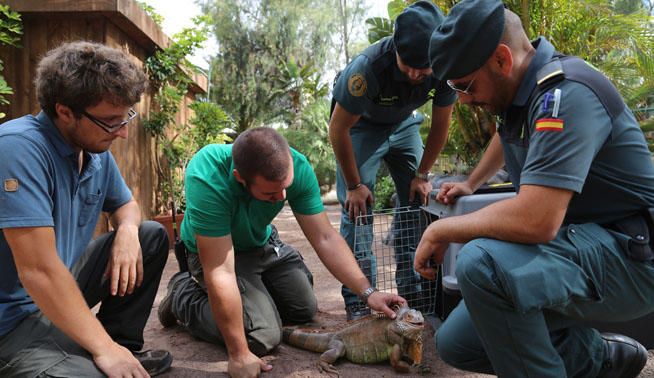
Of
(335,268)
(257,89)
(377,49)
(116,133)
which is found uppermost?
(257,89)

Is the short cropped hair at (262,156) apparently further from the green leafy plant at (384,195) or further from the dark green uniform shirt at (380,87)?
the green leafy plant at (384,195)

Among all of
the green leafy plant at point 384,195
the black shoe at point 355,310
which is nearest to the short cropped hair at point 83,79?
the black shoe at point 355,310

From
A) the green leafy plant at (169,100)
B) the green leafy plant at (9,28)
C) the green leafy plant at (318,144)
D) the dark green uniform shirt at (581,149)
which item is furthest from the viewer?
the green leafy plant at (318,144)

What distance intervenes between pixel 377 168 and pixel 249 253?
1155 millimetres

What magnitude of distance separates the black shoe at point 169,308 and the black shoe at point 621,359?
2.76 meters

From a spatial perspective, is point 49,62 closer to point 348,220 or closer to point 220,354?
point 220,354

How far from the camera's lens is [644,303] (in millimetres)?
2080

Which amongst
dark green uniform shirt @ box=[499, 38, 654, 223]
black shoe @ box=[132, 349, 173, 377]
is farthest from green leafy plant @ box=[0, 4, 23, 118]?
dark green uniform shirt @ box=[499, 38, 654, 223]

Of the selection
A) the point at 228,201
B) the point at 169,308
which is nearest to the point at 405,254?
the point at 228,201

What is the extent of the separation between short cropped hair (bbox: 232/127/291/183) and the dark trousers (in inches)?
27.8

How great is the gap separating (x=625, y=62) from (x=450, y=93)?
7.08 meters

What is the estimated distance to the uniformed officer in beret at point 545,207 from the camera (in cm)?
185

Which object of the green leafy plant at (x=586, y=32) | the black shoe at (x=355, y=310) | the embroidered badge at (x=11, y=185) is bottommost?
the black shoe at (x=355, y=310)

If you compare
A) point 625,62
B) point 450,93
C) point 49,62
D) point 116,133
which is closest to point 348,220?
point 450,93
